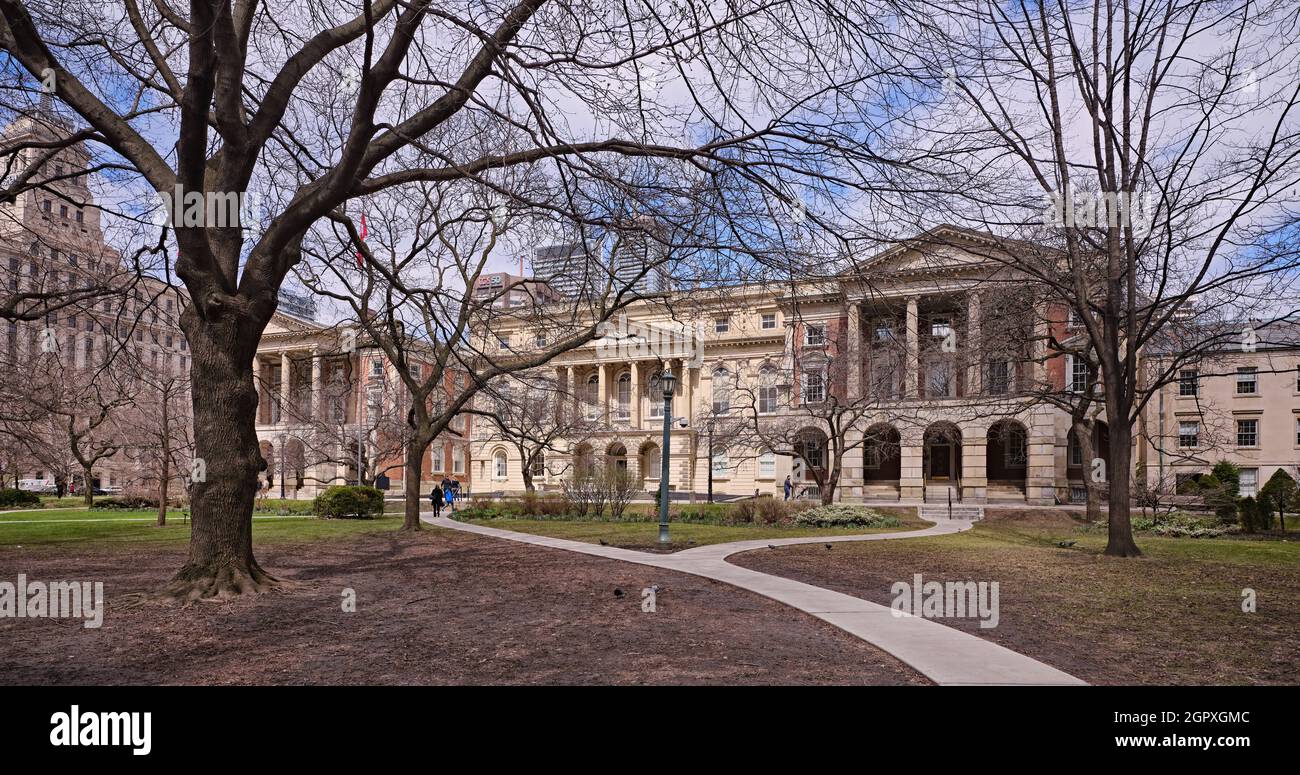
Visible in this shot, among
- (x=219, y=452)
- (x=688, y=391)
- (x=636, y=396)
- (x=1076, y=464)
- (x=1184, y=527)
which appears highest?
(x=688, y=391)

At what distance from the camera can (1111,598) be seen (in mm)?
11484

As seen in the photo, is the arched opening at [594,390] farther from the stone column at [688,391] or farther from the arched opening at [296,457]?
the arched opening at [296,457]

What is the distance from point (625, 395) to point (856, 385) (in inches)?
1355

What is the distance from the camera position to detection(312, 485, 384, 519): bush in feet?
108

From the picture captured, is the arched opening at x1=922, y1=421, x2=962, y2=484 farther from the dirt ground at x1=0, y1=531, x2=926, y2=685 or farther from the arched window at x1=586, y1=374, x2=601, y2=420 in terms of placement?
the dirt ground at x1=0, y1=531, x2=926, y2=685

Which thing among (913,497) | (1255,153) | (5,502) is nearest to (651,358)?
(913,497)

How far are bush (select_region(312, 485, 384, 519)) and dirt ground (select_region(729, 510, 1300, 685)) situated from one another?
2105 centimetres

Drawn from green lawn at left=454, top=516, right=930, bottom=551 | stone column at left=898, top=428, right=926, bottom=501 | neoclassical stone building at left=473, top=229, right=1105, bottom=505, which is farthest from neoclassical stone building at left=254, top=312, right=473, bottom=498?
stone column at left=898, top=428, right=926, bottom=501

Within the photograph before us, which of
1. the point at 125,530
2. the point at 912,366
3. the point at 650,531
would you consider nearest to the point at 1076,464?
the point at 912,366

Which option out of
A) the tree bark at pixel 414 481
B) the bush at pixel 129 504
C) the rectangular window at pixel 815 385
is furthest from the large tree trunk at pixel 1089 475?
the bush at pixel 129 504

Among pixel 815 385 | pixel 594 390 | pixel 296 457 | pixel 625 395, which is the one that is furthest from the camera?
pixel 625 395

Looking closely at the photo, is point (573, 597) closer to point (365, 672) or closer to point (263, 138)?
point (365, 672)

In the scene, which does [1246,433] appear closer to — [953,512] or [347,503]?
[953,512]

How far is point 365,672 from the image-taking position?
6.49m
